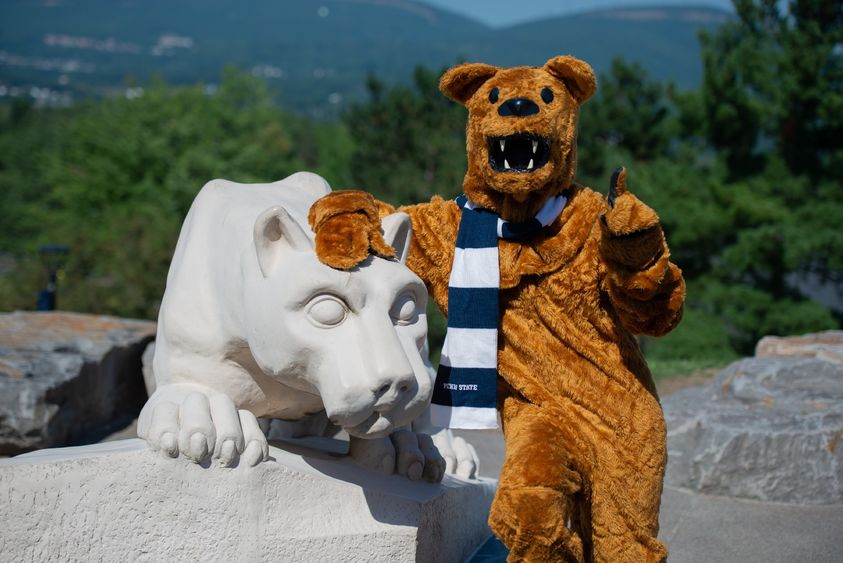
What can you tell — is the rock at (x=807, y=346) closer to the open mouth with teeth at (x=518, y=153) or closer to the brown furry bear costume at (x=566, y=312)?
the brown furry bear costume at (x=566, y=312)

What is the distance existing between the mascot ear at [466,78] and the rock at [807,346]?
4.41m

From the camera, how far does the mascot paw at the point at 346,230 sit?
98.4 inches

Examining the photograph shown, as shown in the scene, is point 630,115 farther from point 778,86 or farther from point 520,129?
point 520,129

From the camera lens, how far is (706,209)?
11.2 m

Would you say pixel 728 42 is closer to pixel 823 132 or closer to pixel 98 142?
pixel 823 132

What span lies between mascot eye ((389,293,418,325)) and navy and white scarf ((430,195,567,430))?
24 cm

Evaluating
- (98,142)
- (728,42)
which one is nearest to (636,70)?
(728,42)

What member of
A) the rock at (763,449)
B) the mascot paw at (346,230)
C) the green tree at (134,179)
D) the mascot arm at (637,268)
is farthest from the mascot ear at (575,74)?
the green tree at (134,179)

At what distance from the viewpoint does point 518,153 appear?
279cm

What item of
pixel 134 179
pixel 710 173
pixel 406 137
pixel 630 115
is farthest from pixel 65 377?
pixel 134 179

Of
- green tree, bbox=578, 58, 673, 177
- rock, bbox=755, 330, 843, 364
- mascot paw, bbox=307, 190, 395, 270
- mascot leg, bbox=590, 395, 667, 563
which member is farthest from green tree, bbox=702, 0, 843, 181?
mascot paw, bbox=307, 190, 395, 270

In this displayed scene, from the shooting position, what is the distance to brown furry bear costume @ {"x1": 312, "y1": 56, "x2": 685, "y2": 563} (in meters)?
2.62

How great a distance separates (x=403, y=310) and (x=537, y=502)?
645mm

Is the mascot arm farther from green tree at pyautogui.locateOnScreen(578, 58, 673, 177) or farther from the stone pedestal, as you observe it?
green tree at pyautogui.locateOnScreen(578, 58, 673, 177)
